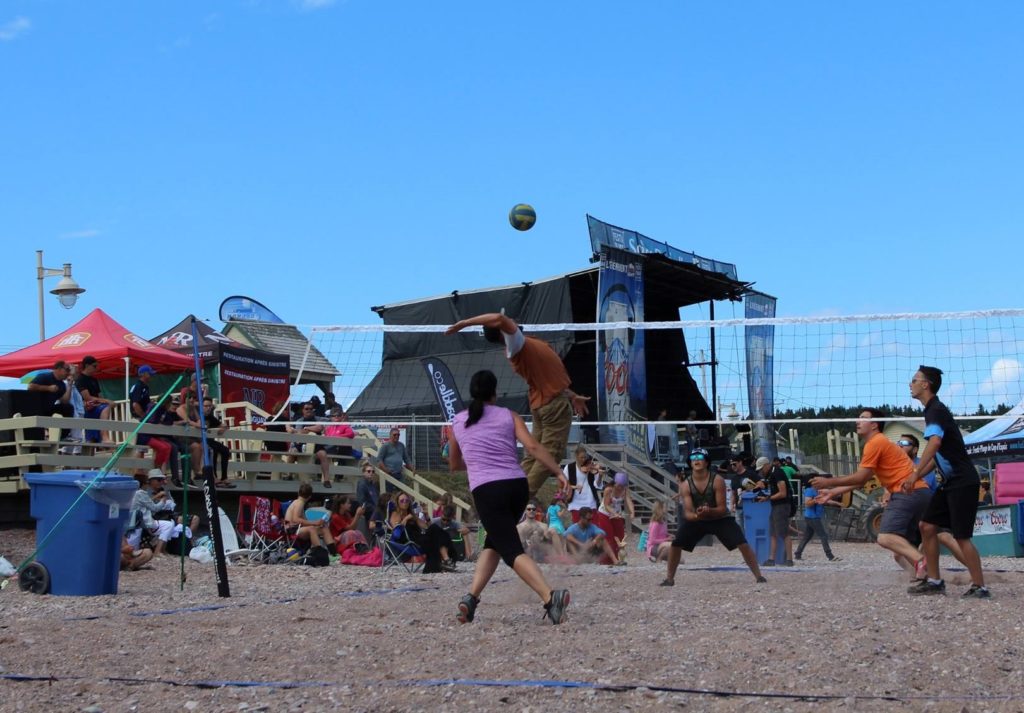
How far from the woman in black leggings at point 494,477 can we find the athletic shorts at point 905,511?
2852 mm

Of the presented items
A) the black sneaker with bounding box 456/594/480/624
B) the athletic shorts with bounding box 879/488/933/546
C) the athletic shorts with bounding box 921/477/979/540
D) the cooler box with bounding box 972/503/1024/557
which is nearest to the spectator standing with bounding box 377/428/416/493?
the cooler box with bounding box 972/503/1024/557

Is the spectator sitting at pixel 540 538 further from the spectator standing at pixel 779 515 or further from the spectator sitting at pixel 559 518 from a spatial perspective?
the spectator standing at pixel 779 515

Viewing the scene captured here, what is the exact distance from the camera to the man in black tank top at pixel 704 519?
10305 millimetres

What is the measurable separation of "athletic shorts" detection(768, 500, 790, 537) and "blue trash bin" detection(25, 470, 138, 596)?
837 cm

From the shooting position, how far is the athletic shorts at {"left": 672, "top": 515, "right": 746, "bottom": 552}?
10.3 m

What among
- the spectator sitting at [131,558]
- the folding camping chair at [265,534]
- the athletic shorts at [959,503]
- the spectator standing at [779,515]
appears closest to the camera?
the athletic shorts at [959,503]

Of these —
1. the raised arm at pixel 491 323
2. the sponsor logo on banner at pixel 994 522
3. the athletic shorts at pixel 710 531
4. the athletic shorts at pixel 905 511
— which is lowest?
the sponsor logo on banner at pixel 994 522

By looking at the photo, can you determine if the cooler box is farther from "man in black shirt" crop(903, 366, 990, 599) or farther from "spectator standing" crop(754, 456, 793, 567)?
"man in black shirt" crop(903, 366, 990, 599)

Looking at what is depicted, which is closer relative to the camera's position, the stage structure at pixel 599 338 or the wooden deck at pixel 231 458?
the wooden deck at pixel 231 458

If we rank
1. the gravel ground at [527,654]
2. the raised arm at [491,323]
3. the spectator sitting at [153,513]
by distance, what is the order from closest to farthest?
1. the gravel ground at [527,654]
2. the raised arm at [491,323]
3. the spectator sitting at [153,513]

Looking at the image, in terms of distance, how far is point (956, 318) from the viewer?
1357 cm

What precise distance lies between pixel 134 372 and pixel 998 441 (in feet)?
46.3

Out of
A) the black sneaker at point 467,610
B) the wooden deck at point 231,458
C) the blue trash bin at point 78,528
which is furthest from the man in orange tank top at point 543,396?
the wooden deck at point 231,458

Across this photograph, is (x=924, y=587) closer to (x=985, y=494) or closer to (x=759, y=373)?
(x=985, y=494)
